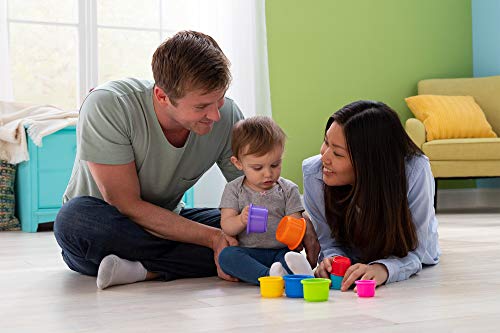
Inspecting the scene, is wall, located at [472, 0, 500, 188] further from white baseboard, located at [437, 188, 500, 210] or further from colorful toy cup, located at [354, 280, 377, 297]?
colorful toy cup, located at [354, 280, 377, 297]

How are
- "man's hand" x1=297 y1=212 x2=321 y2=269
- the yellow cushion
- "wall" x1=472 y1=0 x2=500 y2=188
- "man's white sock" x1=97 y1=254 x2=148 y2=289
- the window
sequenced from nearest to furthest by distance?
1. "man's white sock" x1=97 y1=254 x2=148 y2=289
2. "man's hand" x1=297 y1=212 x2=321 y2=269
3. the window
4. the yellow cushion
5. "wall" x1=472 y1=0 x2=500 y2=188

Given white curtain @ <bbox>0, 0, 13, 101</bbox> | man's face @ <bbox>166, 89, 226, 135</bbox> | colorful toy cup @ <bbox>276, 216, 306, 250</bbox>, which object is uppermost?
white curtain @ <bbox>0, 0, 13, 101</bbox>

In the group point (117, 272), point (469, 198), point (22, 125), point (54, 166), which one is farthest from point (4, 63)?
point (469, 198)

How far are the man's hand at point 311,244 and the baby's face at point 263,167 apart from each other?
0.53 feet

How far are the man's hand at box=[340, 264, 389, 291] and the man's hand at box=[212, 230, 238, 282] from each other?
1.09 feet

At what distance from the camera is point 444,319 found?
150cm

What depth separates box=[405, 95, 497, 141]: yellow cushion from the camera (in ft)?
16.1

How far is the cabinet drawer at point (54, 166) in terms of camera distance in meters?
3.88

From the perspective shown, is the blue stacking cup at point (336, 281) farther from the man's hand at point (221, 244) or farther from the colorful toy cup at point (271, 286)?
the man's hand at point (221, 244)

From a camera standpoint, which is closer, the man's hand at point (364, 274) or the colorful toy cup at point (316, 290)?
the colorful toy cup at point (316, 290)

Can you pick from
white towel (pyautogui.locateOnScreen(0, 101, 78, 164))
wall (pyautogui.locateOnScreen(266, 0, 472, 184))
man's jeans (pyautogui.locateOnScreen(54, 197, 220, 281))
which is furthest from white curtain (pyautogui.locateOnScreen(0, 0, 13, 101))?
man's jeans (pyautogui.locateOnScreen(54, 197, 220, 281))

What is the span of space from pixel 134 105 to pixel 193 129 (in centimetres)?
21

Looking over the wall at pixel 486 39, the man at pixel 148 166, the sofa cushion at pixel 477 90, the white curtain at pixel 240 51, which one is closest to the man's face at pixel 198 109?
the man at pixel 148 166

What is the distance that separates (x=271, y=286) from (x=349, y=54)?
371 centimetres
